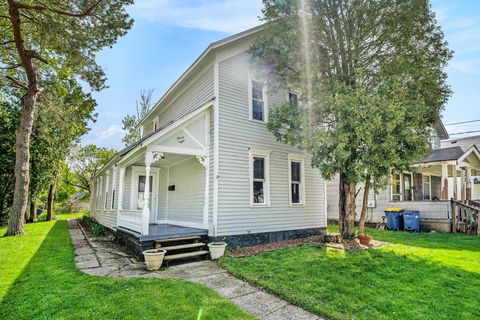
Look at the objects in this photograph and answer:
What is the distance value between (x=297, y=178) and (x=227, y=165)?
3.38 metres

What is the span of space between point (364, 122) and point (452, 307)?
4.53m

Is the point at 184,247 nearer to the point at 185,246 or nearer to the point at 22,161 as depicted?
the point at 185,246

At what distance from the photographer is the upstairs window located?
9.84 metres

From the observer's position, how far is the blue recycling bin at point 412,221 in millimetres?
12966

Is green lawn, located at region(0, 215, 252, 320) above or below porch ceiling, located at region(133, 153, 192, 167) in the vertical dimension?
below

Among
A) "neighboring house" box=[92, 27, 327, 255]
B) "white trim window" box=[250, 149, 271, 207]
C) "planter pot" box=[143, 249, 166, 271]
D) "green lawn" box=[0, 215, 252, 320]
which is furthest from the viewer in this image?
"white trim window" box=[250, 149, 271, 207]

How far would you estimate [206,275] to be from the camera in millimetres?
6004

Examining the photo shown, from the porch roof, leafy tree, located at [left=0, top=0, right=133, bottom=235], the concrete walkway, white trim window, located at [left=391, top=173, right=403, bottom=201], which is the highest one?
leafy tree, located at [left=0, top=0, right=133, bottom=235]

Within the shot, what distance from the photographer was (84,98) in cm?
1530

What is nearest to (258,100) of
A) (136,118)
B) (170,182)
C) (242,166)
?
(242,166)

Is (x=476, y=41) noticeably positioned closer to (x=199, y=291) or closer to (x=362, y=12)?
(x=362, y=12)

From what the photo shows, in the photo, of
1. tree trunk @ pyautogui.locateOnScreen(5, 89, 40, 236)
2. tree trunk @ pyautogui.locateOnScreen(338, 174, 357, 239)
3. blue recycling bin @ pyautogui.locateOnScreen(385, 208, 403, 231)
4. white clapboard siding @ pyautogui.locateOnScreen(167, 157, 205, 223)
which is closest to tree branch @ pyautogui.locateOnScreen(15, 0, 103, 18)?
tree trunk @ pyautogui.locateOnScreen(5, 89, 40, 236)

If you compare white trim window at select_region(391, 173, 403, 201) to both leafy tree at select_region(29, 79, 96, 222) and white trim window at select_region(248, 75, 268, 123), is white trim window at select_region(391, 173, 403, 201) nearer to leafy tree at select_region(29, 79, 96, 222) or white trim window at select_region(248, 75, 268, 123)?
white trim window at select_region(248, 75, 268, 123)

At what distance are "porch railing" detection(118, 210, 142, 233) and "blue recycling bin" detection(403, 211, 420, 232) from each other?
12.2m
